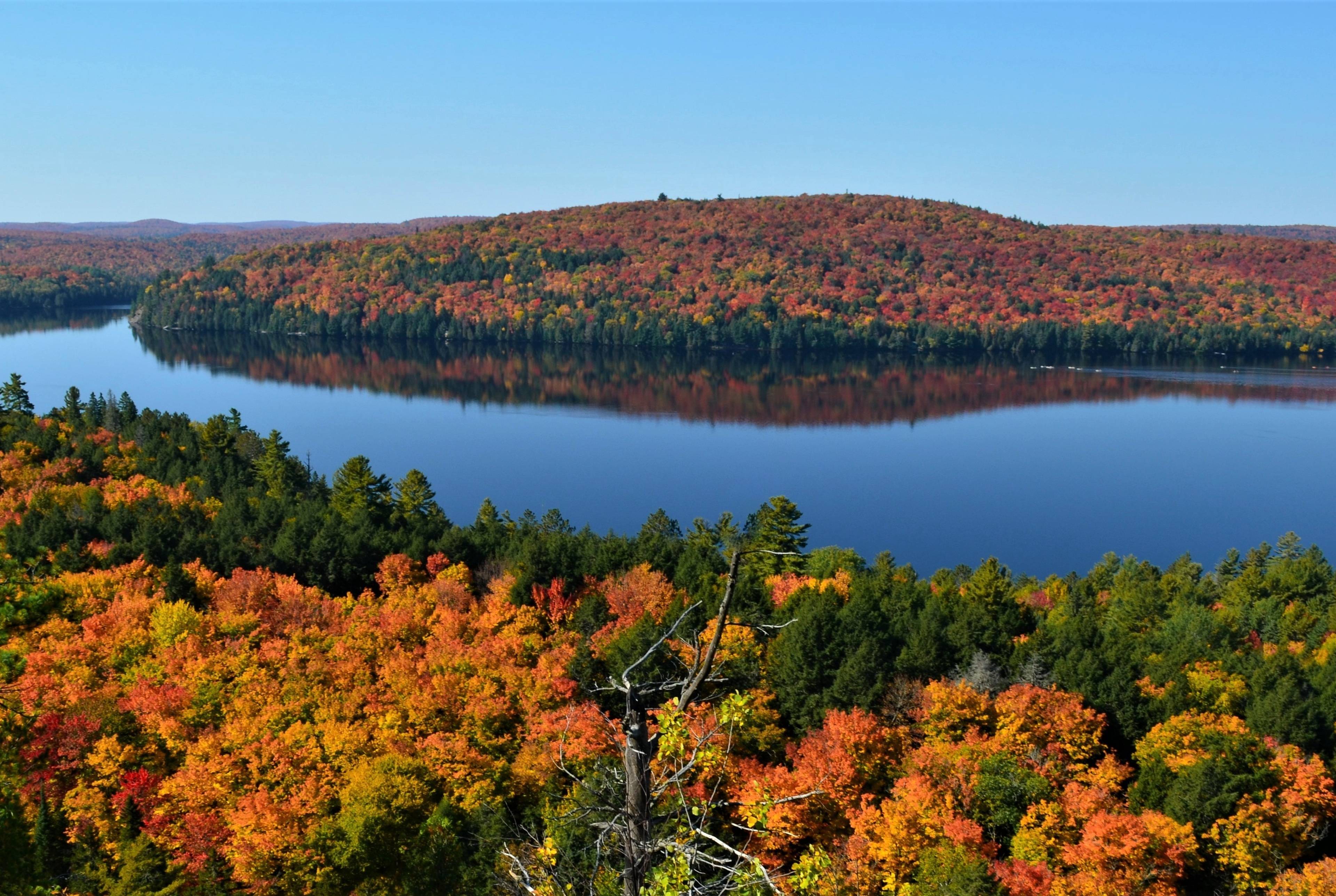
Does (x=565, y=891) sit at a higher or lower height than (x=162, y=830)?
higher

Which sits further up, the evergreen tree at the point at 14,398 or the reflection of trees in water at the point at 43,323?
the reflection of trees in water at the point at 43,323

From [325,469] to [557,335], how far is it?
85.3 m

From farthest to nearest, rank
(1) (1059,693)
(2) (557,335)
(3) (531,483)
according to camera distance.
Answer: (2) (557,335) < (3) (531,483) < (1) (1059,693)

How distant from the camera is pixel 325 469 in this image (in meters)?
76.1

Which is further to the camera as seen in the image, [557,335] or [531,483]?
[557,335]

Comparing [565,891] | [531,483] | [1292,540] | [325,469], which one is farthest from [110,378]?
[565,891]

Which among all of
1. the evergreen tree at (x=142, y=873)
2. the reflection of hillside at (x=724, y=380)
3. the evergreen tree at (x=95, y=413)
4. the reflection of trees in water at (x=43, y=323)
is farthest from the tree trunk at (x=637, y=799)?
the reflection of trees in water at (x=43, y=323)

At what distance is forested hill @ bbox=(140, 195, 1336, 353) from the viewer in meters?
154

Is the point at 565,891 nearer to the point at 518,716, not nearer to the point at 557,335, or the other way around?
the point at 518,716

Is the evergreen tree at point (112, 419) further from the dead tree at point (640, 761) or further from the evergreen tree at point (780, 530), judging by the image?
the dead tree at point (640, 761)

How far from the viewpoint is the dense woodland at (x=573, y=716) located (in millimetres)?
20797

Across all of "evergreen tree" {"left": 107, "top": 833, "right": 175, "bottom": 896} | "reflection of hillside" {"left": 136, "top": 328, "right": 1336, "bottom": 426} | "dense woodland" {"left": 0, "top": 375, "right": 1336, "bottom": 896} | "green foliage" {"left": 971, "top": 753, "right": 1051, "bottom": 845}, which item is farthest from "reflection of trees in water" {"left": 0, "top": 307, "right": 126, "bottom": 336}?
"green foliage" {"left": 971, "top": 753, "right": 1051, "bottom": 845}

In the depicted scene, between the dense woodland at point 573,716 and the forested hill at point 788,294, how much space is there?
11740 centimetres

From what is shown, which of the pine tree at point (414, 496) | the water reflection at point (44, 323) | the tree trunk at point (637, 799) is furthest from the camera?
the water reflection at point (44, 323)
